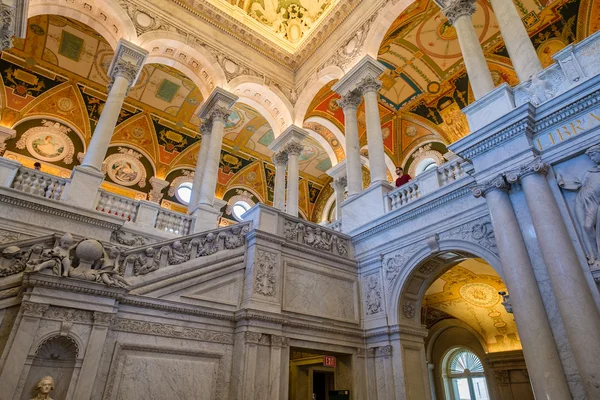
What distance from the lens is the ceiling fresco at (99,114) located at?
583 inches

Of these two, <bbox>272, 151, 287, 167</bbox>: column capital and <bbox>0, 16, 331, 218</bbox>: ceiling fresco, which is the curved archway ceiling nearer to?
Result: <bbox>272, 151, 287, 167</bbox>: column capital

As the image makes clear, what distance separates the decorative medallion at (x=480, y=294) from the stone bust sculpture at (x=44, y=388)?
31.6ft

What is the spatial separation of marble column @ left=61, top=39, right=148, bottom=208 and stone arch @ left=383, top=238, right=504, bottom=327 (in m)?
6.55

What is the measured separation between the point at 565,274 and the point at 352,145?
6.87 metres

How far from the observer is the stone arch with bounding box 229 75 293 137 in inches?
548

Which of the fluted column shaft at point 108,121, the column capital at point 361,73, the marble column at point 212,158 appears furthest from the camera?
the column capital at point 361,73

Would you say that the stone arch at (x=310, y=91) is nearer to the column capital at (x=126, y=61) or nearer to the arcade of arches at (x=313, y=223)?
the arcade of arches at (x=313, y=223)

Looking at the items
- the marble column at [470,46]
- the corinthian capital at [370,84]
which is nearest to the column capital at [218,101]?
the corinthian capital at [370,84]

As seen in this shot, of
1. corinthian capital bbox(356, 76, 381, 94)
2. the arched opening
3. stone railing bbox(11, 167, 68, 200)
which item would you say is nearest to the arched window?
the arched opening

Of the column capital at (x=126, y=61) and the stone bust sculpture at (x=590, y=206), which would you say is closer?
→ the stone bust sculpture at (x=590, y=206)

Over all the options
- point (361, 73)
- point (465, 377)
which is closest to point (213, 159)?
point (361, 73)

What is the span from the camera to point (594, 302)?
176 inches

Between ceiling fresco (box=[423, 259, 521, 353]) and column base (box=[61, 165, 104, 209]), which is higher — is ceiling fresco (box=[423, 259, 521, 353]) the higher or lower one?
the lower one

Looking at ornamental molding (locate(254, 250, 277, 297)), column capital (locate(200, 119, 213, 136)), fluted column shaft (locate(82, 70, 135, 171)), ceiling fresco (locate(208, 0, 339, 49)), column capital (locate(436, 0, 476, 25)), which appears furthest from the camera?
ceiling fresco (locate(208, 0, 339, 49))
